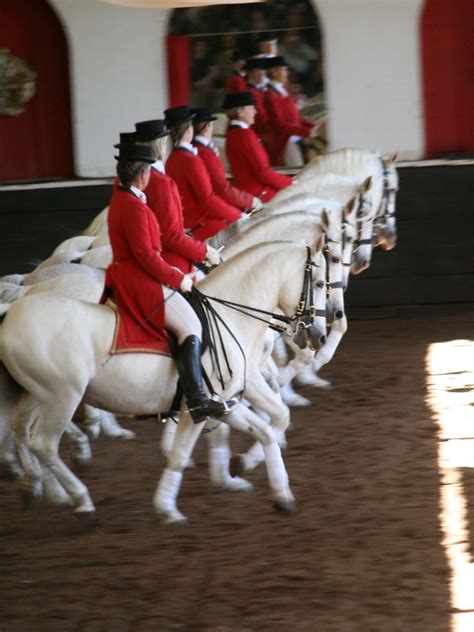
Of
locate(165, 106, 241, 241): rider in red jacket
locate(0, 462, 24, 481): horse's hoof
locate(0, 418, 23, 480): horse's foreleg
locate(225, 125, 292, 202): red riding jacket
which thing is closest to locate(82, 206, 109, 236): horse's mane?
locate(165, 106, 241, 241): rider in red jacket

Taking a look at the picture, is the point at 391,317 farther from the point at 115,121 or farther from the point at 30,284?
the point at 30,284

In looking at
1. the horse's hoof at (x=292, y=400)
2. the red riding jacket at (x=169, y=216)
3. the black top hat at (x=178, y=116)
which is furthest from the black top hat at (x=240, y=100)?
the red riding jacket at (x=169, y=216)

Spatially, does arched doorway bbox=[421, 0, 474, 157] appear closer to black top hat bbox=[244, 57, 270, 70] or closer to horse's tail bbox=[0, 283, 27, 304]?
black top hat bbox=[244, 57, 270, 70]

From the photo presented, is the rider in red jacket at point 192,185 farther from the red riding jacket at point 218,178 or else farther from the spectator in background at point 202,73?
the spectator in background at point 202,73

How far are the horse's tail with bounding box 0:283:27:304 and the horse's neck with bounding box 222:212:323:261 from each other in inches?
45.5

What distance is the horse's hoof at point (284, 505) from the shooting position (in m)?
6.44

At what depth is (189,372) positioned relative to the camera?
6105 millimetres

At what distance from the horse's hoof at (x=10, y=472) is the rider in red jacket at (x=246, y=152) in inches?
134

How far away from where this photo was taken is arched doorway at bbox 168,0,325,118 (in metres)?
12.5

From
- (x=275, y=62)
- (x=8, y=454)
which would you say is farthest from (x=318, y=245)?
(x=275, y=62)

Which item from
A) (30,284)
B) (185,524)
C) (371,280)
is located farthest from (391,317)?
(185,524)

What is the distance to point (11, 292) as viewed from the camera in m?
6.83

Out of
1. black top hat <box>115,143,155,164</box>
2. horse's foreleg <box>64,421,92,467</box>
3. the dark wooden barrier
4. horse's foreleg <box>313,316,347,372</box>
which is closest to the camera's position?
black top hat <box>115,143,155,164</box>

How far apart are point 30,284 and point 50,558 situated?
2.16 metres
